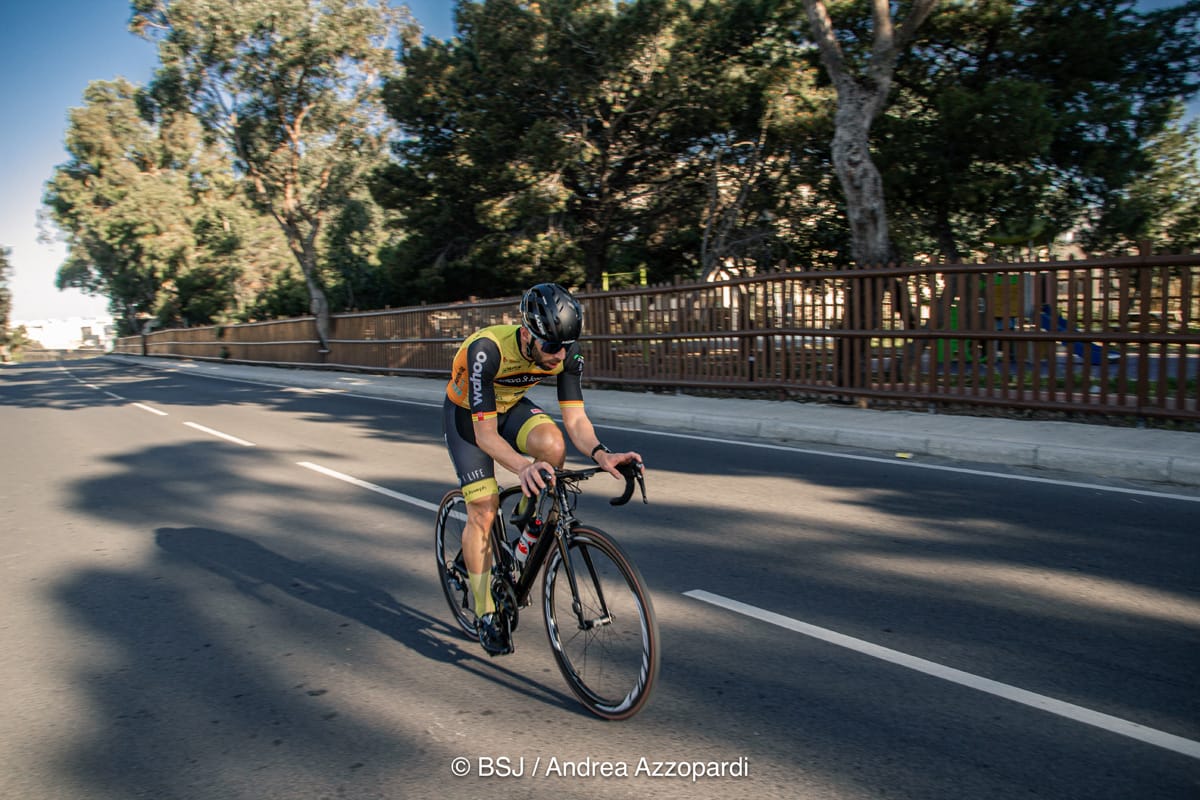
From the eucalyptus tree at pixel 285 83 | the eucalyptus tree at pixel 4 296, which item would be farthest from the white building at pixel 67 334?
the eucalyptus tree at pixel 285 83

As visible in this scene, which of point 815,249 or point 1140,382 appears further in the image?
point 815,249

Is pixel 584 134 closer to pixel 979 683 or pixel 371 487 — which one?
pixel 371 487

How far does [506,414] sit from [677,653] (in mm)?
1436

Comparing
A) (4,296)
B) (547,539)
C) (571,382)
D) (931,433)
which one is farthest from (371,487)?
(4,296)

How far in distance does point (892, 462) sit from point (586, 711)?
586 cm

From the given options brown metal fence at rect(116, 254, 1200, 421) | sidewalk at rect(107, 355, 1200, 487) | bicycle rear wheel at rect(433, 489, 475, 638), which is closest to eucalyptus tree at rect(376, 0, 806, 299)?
brown metal fence at rect(116, 254, 1200, 421)

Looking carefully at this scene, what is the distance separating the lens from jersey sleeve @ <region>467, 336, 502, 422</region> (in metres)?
3.78

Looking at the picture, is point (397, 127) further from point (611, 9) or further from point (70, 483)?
point (70, 483)

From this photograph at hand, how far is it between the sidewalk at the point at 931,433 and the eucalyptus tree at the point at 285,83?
63.8 ft

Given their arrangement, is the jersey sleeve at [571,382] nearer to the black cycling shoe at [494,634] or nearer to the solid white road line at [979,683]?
Result: the black cycling shoe at [494,634]

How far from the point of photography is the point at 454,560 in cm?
463

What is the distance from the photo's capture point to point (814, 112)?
20422 millimetres

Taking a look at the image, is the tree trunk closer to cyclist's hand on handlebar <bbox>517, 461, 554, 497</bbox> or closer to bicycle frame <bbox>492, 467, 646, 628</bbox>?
bicycle frame <bbox>492, 467, 646, 628</bbox>

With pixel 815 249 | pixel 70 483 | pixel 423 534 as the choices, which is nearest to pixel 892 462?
pixel 423 534
